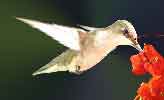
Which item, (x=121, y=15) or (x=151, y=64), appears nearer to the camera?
(x=151, y=64)

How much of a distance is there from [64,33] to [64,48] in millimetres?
96

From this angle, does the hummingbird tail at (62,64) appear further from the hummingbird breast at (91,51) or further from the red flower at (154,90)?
the red flower at (154,90)

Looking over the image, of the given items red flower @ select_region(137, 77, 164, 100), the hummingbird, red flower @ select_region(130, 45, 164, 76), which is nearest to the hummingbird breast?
the hummingbird

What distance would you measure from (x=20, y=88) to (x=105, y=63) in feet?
0.81

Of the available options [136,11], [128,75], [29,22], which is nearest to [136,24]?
[136,11]

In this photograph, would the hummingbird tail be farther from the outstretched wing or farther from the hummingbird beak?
the hummingbird beak

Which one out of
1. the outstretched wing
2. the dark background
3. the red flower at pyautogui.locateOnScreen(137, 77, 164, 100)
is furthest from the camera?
the dark background

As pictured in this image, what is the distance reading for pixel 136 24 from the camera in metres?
1.07

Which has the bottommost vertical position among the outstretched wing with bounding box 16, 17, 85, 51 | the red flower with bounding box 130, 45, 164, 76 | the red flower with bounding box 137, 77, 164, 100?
the red flower with bounding box 137, 77, 164, 100

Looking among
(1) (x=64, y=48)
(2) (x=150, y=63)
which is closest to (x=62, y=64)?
(1) (x=64, y=48)

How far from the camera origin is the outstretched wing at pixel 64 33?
0.90 meters

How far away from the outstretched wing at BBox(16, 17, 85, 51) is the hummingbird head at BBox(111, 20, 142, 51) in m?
0.09

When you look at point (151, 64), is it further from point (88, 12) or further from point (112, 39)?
point (88, 12)

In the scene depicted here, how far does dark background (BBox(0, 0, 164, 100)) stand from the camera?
1025mm
